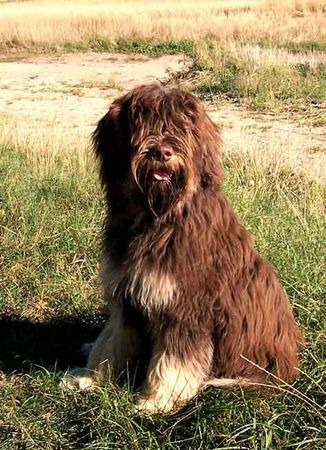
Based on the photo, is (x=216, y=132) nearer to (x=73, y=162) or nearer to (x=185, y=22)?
(x=73, y=162)

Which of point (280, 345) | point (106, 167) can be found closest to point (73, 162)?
point (106, 167)

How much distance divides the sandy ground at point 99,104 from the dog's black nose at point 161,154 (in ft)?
13.6

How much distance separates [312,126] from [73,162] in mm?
4625

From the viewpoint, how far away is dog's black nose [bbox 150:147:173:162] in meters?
2.95

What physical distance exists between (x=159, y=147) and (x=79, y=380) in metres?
1.41

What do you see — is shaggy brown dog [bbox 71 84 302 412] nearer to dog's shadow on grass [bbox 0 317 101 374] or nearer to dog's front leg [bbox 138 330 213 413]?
dog's front leg [bbox 138 330 213 413]

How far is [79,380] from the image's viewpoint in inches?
139

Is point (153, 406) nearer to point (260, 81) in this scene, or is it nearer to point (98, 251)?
point (98, 251)

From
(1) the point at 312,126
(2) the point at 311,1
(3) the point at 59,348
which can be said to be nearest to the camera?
(3) the point at 59,348

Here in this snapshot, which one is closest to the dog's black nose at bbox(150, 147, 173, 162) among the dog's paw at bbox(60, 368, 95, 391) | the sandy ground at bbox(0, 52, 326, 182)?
the dog's paw at bbox(60, 368, 95, 391)

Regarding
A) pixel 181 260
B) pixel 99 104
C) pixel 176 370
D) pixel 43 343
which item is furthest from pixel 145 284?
pixel 99 104

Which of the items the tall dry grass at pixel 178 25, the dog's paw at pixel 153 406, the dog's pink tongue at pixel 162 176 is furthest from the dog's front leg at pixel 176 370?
the tall dry grass at pixel 178 25

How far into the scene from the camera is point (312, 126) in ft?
32.4

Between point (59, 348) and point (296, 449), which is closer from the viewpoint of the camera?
point (296, 449)
